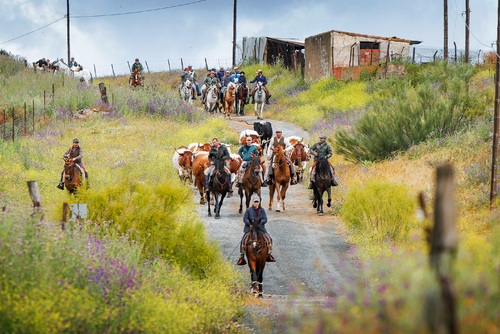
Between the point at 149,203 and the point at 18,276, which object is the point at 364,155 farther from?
the point at 18,276

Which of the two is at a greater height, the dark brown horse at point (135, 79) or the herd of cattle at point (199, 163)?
the dark brown horse at point (135, 79)

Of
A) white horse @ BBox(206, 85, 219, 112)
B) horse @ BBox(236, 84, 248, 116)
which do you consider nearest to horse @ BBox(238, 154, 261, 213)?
horse @ BBox(236, 84, 248, 116)

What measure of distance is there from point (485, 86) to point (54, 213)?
2277cm

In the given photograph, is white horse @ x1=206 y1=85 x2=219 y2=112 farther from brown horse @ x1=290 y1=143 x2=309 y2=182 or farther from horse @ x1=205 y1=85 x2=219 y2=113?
brown horse @ x1=290 y1=143 x2=309 y2=182

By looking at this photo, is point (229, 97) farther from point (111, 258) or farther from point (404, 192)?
point (111, 258)

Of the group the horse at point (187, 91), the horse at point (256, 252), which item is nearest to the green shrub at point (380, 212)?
the horse at point (256, 252)

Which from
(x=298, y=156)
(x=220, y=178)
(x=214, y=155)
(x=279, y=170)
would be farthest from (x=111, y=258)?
(x=298, y=156)

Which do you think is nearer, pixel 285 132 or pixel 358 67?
pixel 285 132

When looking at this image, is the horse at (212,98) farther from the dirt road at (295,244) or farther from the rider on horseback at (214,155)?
the rider on horseback at (214,155)

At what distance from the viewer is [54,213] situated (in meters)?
10.8

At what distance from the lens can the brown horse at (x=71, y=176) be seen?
15359mm

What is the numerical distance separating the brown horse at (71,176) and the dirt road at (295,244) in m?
3.57

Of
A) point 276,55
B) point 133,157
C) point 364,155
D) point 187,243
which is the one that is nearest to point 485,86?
point 364,155

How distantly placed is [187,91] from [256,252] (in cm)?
2552
